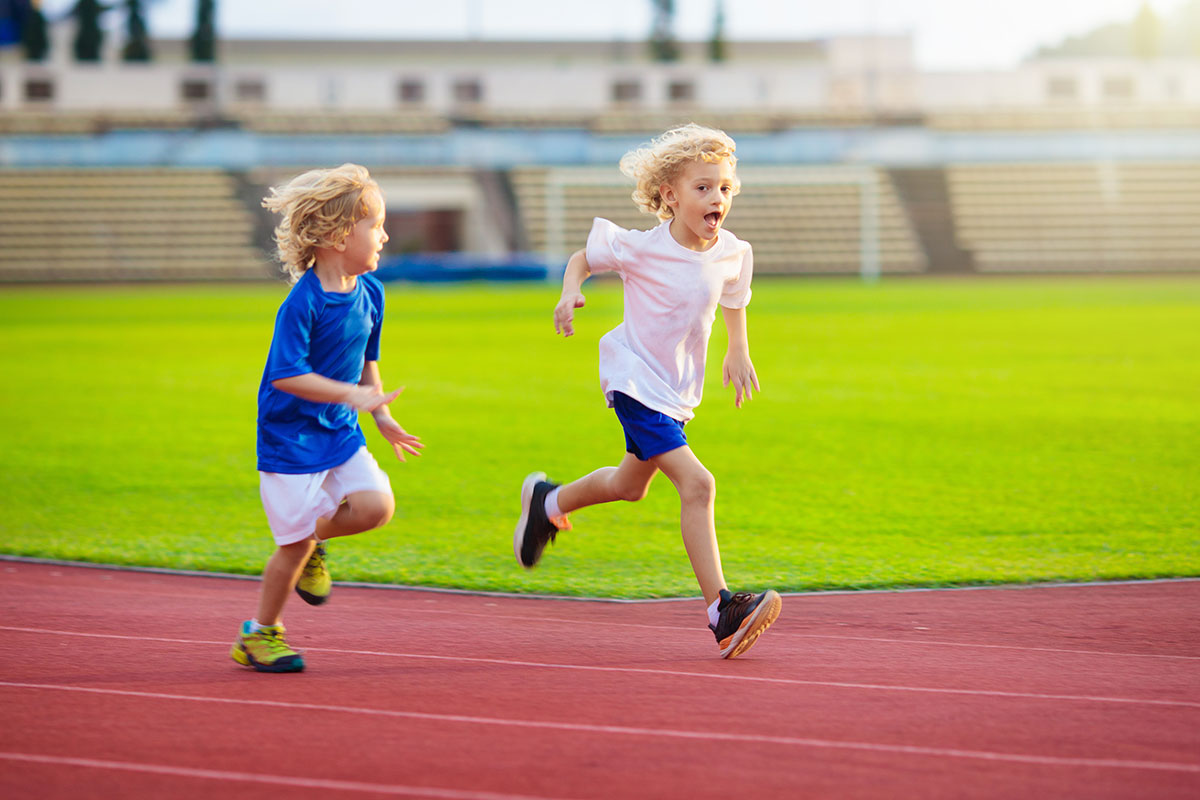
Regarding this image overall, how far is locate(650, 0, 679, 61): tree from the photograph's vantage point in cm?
6588

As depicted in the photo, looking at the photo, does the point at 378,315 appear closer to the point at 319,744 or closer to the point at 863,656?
the point at 319,744

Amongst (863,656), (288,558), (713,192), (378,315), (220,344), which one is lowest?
(220,344)

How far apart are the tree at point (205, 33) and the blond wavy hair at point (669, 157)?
59.6m

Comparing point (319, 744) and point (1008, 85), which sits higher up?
point (1008, 85)

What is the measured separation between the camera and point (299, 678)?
4.52 meters

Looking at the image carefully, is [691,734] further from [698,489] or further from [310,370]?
[310,370]

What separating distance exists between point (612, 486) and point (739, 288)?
3.11ft

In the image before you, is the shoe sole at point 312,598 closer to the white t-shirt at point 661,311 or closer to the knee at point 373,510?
the knee at point 373,510

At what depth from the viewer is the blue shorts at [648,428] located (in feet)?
16.0

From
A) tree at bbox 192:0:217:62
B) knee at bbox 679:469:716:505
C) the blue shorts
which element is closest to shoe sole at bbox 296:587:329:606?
the blue shorts

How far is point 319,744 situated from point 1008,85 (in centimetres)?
6274

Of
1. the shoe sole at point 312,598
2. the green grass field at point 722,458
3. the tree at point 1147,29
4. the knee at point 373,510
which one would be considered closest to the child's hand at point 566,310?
the knee at point 373,510

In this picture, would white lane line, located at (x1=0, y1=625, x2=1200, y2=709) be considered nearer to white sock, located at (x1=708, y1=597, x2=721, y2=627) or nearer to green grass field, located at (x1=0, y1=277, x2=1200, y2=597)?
white sock, located at (x1=708, y1=597, x2=721, y2=627)

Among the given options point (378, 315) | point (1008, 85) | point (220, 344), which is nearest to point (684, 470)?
point (378, 315)
